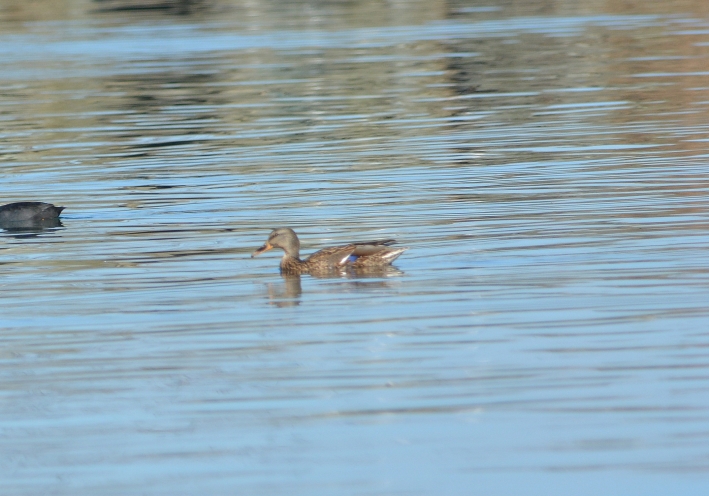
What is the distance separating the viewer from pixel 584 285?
13.2m

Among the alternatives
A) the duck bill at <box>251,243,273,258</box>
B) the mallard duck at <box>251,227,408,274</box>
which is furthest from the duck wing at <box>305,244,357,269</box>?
the duck bill at <box>251,243,273,258</box>

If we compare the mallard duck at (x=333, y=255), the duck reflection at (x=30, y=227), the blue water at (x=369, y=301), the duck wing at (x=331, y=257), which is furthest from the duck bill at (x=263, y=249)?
the duck reflection at (x=30, y=227)

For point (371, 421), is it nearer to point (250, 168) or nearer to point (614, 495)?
point (614, 495)

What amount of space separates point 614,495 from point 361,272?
6485mm

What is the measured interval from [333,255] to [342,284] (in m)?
0.34

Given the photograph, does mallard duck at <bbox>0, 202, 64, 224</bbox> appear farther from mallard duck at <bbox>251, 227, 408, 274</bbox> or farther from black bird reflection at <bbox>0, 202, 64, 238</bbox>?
mallard duck at <bbox>251, 227, 408, 274</bbox>

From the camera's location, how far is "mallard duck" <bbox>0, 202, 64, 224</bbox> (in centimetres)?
1856

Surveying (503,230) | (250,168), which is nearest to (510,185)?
(503,230)

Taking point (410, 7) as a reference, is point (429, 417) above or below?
above

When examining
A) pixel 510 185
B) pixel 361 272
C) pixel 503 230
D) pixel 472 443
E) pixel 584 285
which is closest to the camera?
pixel 472 443

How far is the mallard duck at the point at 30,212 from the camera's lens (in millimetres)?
18562

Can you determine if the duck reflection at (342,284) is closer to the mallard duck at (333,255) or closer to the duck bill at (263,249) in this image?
the mallard duck at (333,255)

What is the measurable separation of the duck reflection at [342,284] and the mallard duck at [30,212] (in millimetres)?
4991

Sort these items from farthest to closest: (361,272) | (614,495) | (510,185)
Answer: (510,185) < (361,272) < (614,495)
